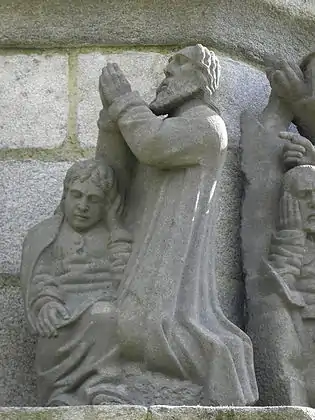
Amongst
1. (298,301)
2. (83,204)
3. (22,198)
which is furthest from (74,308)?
(22,198)

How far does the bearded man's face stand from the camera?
5.02 m

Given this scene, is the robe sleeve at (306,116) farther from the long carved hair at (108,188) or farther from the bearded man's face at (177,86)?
the long carved hair at (108,188)

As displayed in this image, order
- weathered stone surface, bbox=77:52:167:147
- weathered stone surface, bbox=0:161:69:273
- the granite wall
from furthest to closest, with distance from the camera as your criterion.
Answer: weathered stone surface, bbox=77:52:167:147, the granite wall, weathered stone surface, bbox=0:161:69:273

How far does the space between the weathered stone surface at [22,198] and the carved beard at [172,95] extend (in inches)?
20.2

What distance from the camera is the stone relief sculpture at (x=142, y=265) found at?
15.1ft

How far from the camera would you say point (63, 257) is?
4.87 meters

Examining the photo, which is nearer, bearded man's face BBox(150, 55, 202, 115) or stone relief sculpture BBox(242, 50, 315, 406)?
stone relief sculpture BBox(242, 50, 315, 406)

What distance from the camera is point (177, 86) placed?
504 centimetres

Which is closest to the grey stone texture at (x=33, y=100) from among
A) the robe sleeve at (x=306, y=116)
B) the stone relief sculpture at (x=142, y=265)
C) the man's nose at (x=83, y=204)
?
the stone relief sculpture at (x=142, y=265)

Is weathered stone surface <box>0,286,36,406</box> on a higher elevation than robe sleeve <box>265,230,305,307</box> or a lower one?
lower

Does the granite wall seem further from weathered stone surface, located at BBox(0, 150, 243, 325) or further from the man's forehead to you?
the man's forehead

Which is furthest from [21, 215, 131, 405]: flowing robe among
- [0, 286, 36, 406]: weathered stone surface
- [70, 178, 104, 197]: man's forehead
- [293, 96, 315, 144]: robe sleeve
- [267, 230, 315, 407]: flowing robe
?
[293, 96, 315, 144]: robe sleeve

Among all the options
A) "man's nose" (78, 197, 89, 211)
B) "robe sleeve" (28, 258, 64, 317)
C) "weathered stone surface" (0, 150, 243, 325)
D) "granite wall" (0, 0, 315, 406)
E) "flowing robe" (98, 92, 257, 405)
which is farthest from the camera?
"granite wall" (0, 0, 315, 406)

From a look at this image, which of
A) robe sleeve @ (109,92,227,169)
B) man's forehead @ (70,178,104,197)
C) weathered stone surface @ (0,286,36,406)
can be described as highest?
robe sleeve @ (109,92,227,169)
